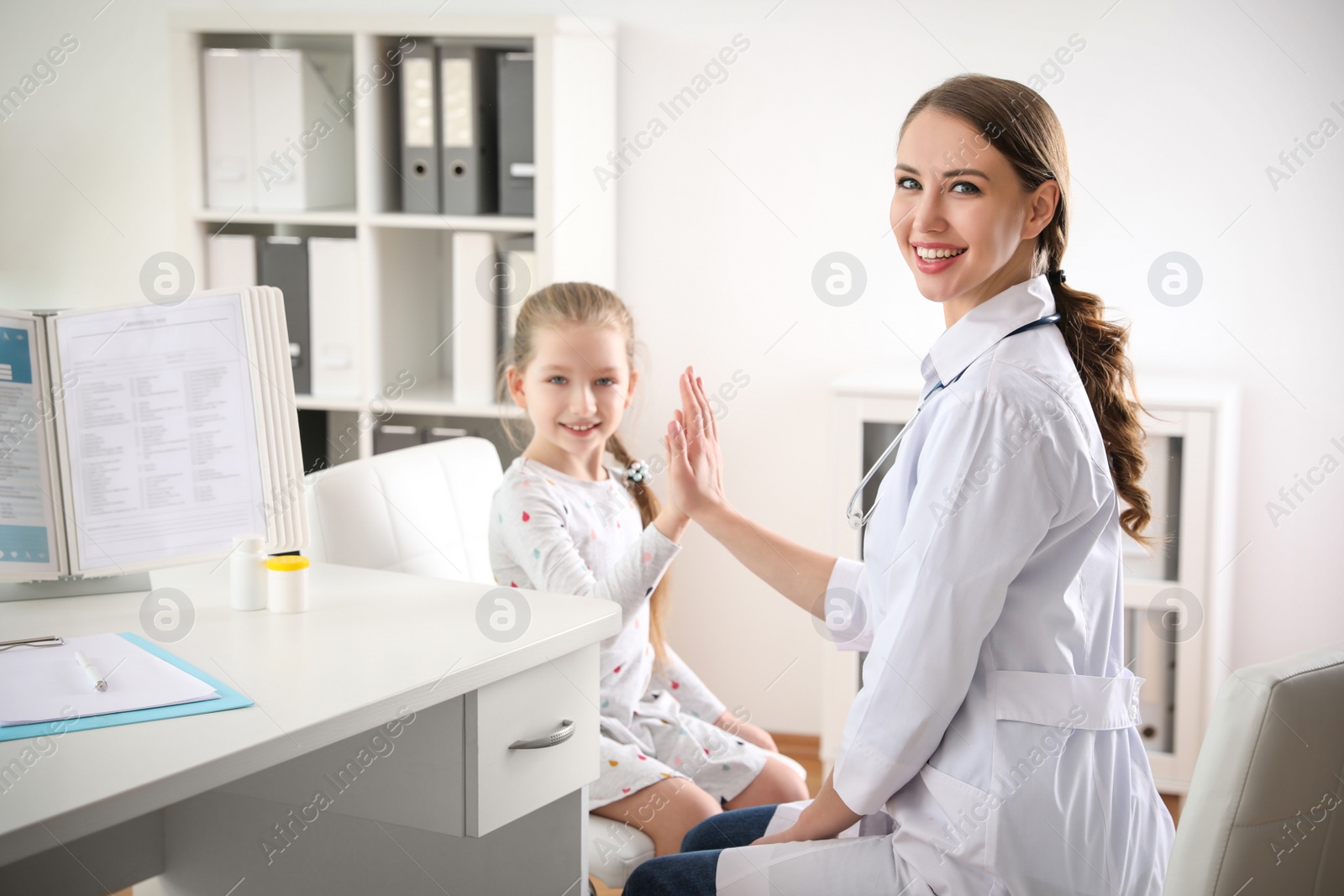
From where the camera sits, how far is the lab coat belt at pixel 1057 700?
1091mm

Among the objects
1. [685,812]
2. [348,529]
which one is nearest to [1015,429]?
[685,812]

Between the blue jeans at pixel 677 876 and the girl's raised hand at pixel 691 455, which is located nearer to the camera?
the blue jeans at pixel 677 876

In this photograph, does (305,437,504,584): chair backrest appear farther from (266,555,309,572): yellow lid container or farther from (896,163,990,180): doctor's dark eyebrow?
(896,163,990,180): doctor's dark eyebrow

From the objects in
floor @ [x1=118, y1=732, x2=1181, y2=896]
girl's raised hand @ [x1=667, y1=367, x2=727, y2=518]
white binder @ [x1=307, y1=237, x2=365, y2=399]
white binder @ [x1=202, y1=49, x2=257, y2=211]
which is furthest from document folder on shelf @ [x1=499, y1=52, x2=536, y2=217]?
floor @ [x1=118, y1=732, x2=1181, y2=896]

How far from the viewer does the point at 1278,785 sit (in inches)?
35.3

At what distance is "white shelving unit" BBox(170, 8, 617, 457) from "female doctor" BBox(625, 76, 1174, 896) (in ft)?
4.45

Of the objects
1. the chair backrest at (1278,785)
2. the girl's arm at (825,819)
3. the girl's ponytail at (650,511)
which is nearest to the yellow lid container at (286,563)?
the girl's arm at (825,819)

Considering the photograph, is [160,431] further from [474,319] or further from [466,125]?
[466,125]

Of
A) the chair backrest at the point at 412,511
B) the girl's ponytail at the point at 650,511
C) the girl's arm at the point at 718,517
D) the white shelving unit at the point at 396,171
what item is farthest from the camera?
the white shelving unit at the point at 396,171

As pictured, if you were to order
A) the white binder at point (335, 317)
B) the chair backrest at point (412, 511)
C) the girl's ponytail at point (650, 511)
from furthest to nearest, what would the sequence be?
the white binder at point (335, 317)
the girl's ponytail at point (650, 511)
the chair backrest at point (412, 511)

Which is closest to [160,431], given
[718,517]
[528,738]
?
[528,738]

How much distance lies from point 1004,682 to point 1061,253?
51 centimetres

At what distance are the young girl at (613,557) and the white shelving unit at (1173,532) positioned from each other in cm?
62

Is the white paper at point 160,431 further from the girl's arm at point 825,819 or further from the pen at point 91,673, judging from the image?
the girl's arm at point 825,819
